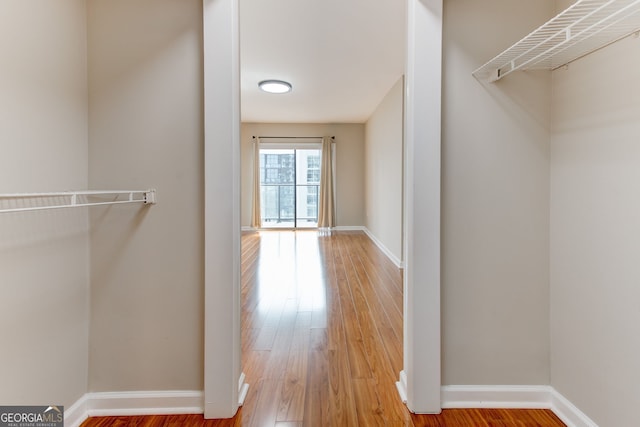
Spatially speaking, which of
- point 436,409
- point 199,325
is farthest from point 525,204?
point 199,325

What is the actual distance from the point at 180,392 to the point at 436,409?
124 centimetres

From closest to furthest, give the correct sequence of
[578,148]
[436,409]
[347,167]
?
[578,148] < [436,409] < [347,167]

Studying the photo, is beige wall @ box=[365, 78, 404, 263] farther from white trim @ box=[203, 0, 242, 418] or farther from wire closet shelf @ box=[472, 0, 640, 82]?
white trim @ box=[203, 0, 242, 418]

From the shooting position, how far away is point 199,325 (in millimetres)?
1434

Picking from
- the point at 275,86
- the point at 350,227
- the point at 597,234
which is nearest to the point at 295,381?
the point at 597,234

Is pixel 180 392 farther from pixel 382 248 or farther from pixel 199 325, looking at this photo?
pixel 382 248

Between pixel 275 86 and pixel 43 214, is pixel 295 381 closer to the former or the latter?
pixel 43 214

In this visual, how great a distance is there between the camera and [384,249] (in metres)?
5.23

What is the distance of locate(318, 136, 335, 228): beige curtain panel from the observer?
727 cm

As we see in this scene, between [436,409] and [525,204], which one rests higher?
[525,204]

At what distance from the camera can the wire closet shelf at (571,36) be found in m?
0.94

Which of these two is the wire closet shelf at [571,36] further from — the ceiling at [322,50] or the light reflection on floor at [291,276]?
the light reflection on floor at [291,276]

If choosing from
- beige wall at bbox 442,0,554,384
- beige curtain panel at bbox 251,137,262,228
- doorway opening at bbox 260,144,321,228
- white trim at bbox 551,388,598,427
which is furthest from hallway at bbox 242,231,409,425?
doorway opening at bbox 260,144,321,228

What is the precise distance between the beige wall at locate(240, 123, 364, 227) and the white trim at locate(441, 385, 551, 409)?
6.11 m
